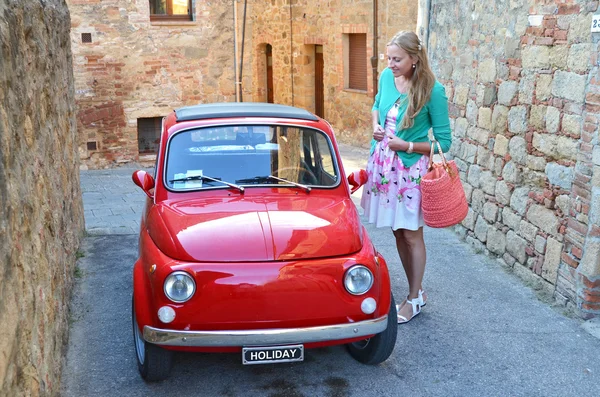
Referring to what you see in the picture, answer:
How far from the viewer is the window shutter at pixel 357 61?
1712 centimetres

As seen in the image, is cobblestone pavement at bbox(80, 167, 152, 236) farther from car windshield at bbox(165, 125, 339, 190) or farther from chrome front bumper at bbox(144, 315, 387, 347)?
chrome front bumper at bbox(144, 315, 387, 347)

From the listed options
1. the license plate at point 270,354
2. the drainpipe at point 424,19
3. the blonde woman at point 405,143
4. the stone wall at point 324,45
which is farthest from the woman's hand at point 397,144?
the stone wall at point 324,45

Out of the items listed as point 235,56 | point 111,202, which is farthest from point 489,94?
point 235,56

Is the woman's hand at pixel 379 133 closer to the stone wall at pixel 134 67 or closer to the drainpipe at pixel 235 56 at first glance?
the stone wall at pixel 134 67

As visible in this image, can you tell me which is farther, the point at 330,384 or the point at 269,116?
the point at 269,116

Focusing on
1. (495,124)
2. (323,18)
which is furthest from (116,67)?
(495,124)

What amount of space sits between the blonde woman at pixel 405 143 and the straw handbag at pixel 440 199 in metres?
0.15

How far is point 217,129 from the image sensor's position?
480 centimetres

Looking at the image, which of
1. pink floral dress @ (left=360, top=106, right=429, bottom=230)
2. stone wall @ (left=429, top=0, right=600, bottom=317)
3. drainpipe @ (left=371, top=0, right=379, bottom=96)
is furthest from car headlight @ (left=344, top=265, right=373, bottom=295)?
drainpipe @ (left=371, top=0, right=379, bottom=96)

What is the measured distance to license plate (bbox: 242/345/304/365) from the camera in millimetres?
3844

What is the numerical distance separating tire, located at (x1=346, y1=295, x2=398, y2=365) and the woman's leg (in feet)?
2.36

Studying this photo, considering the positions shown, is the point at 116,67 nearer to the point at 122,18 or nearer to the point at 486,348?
the point at 122,18

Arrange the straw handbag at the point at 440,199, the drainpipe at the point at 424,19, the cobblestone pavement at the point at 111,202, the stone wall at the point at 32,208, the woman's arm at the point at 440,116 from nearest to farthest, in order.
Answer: the stone wall at the point at 32,208
the straw handbag at the point at 440,199
the woman's arm at the point at 440,116
the cobblestone pavement at the point at 111,202
the drainpipe at the point at 424,19

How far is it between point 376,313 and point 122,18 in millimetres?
11776
